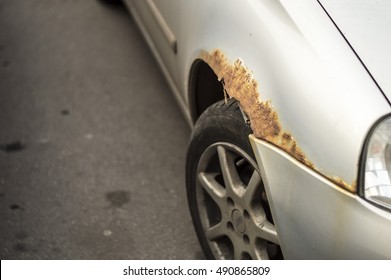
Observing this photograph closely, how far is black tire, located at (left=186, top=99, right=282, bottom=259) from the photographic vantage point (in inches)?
86.7

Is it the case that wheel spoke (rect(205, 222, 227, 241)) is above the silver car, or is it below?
below

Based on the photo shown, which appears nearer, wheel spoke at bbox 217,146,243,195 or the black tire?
the black tire

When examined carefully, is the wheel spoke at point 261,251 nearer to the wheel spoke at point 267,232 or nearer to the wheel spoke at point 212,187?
the wheel spoke at point 267,232

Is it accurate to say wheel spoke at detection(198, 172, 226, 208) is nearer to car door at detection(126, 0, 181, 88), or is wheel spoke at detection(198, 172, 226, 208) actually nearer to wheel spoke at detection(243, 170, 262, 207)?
wheel spoke at detection(243, 170, 262, 207)

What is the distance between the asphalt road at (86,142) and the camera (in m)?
2.87

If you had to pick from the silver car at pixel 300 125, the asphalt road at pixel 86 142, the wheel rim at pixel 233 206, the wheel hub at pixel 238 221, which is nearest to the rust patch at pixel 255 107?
the silver car at pixel 300 125

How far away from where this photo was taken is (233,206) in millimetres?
2363

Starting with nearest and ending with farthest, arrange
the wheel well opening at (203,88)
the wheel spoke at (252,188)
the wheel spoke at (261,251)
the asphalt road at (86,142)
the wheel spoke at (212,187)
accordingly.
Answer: the wheel spoke at (252,188) → the wheel spoke at (261,251) → the wheel spoke at (212,187) → the wheel well opening at (203,88) → the asphalt road at (86,142)

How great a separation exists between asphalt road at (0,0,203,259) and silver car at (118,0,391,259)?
63cm

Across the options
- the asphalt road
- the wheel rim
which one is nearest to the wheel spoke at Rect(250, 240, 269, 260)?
the wheel rim

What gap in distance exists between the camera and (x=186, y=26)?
2551mm

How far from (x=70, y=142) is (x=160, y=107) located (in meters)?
0.54
